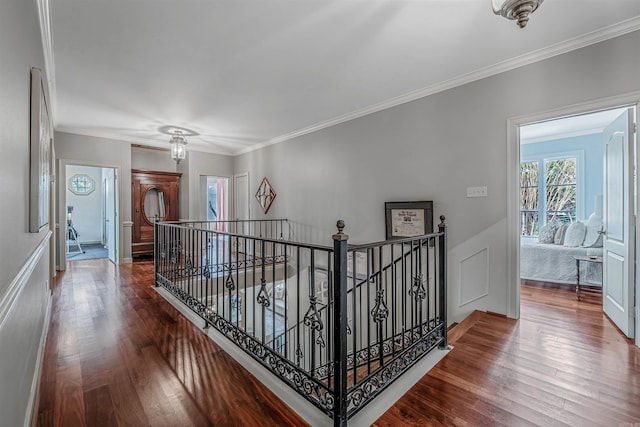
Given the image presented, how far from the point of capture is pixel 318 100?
390cm

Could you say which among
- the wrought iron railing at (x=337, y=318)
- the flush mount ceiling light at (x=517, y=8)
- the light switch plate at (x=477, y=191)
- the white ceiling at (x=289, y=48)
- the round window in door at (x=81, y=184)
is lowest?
the wrought iron railing at (x=337, y=318)

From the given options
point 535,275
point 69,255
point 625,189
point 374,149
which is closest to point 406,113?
point 374,149

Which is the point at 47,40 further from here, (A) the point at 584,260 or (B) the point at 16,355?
(A) the point at 584,260

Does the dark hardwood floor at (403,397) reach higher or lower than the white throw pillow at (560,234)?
lower

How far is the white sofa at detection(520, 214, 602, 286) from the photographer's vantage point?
393 cm

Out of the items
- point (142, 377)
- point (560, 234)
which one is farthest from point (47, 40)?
point (560, 234)

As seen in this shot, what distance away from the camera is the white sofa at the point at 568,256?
3926mm

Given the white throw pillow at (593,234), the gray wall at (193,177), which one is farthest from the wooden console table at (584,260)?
the gray wall at (193,177)

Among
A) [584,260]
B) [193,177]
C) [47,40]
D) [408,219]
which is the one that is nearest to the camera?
[47,40]

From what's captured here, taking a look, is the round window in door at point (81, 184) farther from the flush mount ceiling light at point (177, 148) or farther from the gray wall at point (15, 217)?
the gray wall at point (15, 217)

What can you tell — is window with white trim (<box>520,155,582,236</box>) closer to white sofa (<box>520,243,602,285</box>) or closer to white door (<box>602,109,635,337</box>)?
white sofa (<box>520,243,602,285</box>)

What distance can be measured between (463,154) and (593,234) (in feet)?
9.54

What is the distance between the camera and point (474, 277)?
3.07 m

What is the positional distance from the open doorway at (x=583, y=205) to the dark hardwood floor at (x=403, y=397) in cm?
65
